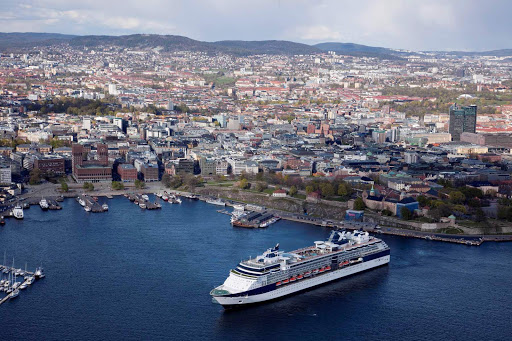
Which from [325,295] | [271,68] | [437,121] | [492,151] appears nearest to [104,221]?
[325,295]

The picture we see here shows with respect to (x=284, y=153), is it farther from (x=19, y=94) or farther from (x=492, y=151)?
(x=19, y=94)

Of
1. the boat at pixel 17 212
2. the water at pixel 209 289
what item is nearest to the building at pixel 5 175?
the boat at pixel 17 212

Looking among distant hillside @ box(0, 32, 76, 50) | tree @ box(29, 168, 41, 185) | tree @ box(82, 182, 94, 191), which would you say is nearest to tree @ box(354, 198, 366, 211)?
tree @ box(82, 182, 94, 191)

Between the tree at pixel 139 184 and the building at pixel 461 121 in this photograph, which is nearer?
the tree at pixel 139 184

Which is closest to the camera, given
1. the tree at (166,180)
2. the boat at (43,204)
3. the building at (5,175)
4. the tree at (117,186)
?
the boat at (43,204)

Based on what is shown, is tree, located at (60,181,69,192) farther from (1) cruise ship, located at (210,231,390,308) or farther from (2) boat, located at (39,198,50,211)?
(1) cruise ship, located at (210,231,390,308)

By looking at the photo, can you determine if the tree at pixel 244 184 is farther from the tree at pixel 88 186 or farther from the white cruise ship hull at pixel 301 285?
the white cruise ship hull at pixel 301 285
